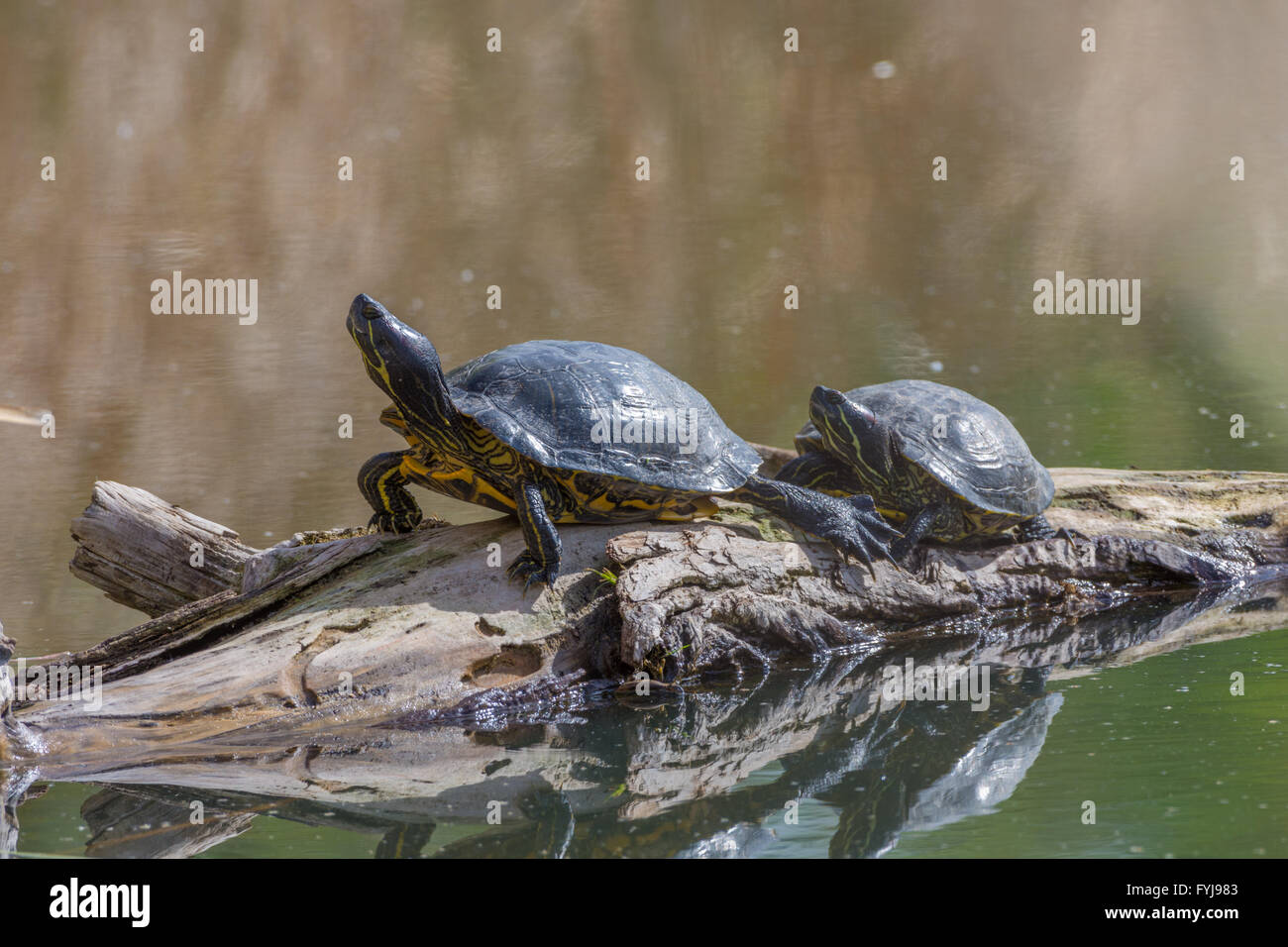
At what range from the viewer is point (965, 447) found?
435cm

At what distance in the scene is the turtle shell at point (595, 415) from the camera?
367cm

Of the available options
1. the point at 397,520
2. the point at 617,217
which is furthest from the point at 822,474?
the point at 617,217

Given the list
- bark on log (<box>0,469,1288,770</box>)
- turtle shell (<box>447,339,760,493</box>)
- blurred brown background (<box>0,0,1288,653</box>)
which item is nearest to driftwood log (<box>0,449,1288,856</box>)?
bark on log (<box>0,469,1288,770</box>)

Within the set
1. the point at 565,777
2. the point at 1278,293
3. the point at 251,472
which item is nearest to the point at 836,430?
the point at 565,777

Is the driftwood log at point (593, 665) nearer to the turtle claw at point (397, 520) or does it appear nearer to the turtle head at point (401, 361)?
→ the turtle claw at point (397, 520)

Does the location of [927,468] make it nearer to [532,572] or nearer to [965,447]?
[965,447]

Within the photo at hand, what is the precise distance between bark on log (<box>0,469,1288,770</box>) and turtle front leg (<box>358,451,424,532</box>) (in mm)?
151

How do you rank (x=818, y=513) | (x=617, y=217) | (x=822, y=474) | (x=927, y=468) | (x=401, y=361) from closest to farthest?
(x=401, y=361) < (x=818, y=513) < (x=927, y=468) < (x=822, y=474) < (x=617, y=217)

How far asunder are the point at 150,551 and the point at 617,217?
21.1 ft

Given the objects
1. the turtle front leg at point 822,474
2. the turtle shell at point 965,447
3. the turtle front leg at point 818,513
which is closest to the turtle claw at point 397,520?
the turtle front leg at point 818,513

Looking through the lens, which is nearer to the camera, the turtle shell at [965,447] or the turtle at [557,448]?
the turtle at [557,448]

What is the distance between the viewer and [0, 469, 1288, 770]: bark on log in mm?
3272

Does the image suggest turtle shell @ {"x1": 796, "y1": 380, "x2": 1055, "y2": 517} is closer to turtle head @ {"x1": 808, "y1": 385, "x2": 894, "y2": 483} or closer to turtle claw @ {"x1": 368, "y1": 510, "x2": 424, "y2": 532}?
turtle head @ {"x1": 808, "y1": 385, "x2": 894, "y2": 483}
